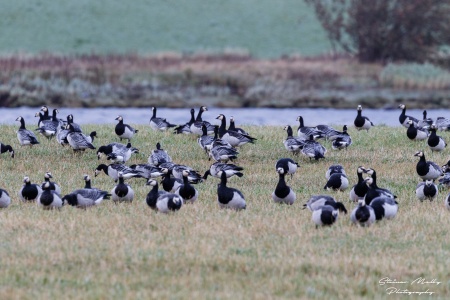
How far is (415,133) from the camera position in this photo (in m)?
25.6

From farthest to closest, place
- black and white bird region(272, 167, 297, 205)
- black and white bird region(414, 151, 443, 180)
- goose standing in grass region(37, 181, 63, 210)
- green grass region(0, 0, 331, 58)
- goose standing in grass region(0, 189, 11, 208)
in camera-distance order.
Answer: green grass region(0, 0, 331, 58), black and white bird region(414, 151, 443, 180), black and white bird region(272, 167, 297, 205), goose standing in grass region(0, 189, 11, 208), goose standing in grass region(37, 181, 63, 210)

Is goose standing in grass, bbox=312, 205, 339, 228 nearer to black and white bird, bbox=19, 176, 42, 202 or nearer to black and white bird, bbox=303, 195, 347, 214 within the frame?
black and white bird, bbox=303, 195, 347, 214

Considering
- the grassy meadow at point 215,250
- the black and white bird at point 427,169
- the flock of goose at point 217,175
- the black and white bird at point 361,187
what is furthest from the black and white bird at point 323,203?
the black and white bird at point 427,169

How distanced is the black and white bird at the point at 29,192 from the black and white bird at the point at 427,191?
751 centimetres

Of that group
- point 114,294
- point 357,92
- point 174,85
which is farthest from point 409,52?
point 114,294

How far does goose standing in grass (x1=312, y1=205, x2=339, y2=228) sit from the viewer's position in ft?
47.1

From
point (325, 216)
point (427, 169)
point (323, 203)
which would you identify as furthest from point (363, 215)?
point (427, 169)

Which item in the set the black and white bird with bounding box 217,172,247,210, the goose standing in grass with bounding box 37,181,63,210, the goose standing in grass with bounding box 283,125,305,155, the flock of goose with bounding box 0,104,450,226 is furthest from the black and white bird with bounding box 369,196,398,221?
the goose standing in grass with bounding box 283,125,305,155

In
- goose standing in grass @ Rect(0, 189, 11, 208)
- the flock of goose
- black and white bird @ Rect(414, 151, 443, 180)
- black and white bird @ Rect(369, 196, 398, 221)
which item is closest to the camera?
black and white bird @ Rect(369, 196, 398, 221)

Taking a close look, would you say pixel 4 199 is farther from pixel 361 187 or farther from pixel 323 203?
pixel 361 187

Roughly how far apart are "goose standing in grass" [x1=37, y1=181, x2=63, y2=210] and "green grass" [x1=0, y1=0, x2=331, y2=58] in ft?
172

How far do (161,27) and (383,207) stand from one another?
67.0 meters

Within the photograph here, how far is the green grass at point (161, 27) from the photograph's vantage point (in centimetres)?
7325

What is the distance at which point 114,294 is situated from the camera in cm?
1080
